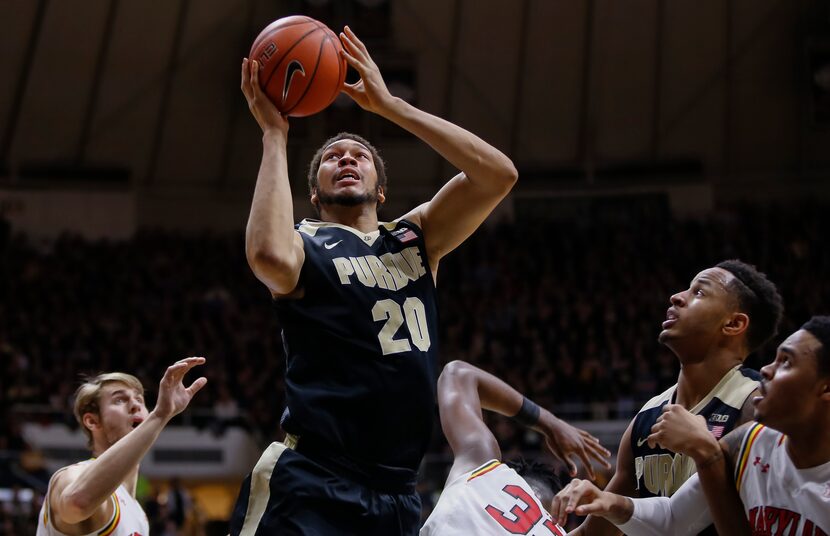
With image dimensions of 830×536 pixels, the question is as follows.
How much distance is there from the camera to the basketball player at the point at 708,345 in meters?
4.12

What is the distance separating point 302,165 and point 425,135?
16481 millimetres

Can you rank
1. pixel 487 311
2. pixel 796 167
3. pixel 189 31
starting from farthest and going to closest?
pixel 796 167 < pixel 189 31 < pixel 487 311

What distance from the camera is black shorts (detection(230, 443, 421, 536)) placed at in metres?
3.46

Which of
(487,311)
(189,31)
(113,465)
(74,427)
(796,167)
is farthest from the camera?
(796,167)

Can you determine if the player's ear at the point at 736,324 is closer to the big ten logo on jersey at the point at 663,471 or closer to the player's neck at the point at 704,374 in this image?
the player's neck at the point at 704,374

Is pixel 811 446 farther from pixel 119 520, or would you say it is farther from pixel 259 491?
pixel 119 520

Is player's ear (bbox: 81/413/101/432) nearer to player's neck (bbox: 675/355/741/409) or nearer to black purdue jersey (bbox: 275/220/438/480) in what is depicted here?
black purdue jersey (bbox: 275/220/438/480)

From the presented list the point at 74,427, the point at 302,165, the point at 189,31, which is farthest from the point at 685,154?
the point at 74,427

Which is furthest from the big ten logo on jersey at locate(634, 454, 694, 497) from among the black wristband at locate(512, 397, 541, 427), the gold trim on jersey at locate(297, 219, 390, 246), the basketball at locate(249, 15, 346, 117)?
the basketball at locate(249, 15, 346, 117)

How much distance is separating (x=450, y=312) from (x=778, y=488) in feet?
43.8

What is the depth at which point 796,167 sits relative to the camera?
20.2 meters

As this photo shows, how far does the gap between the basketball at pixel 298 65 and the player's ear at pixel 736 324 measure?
180 cm

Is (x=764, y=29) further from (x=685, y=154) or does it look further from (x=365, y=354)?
(x=365, y=354)

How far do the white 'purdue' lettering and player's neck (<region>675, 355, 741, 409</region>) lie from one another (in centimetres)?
121
